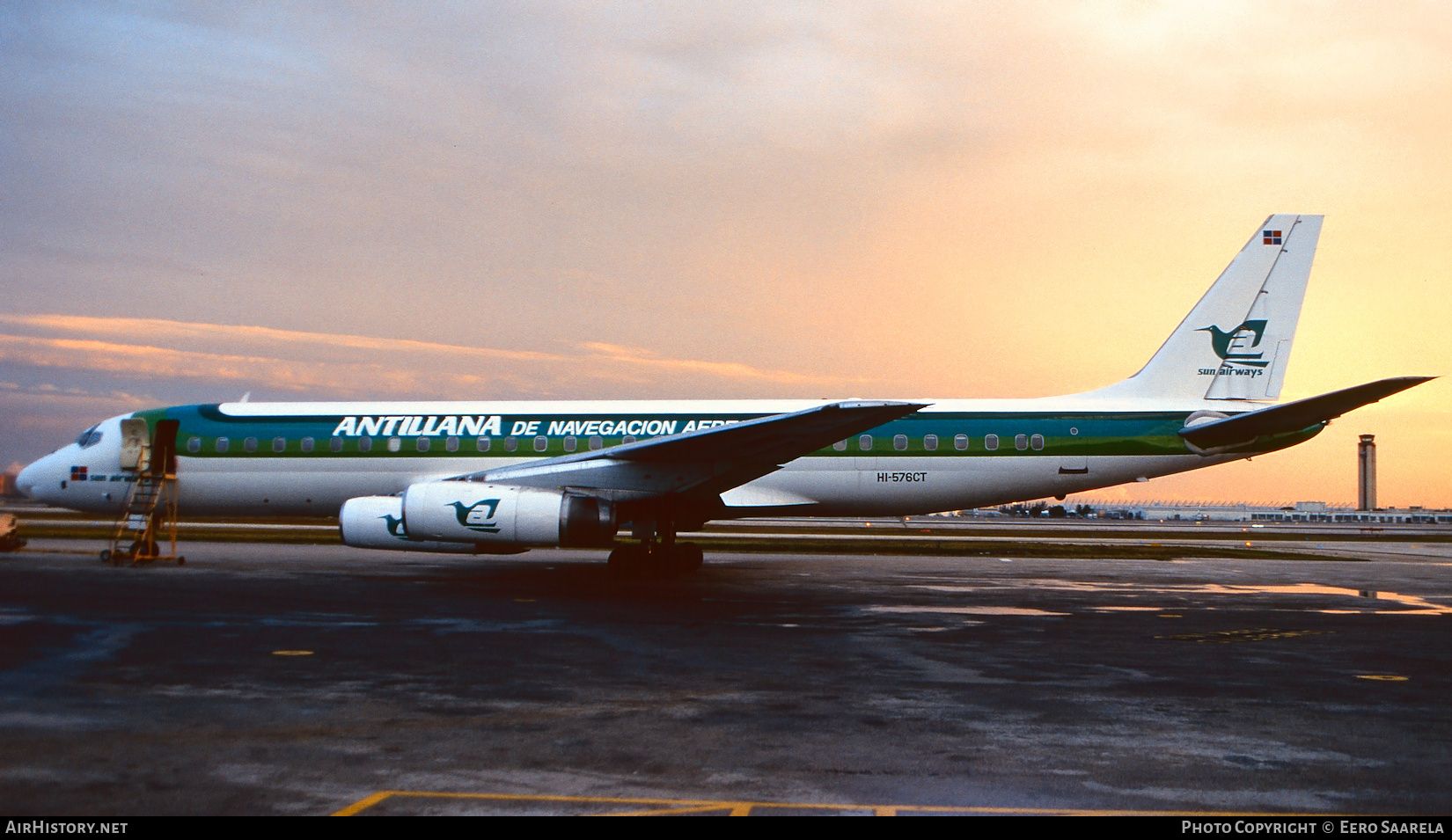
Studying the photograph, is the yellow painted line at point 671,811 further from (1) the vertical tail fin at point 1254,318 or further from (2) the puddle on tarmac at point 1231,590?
(1) the vertical tail fin at point 1254,318

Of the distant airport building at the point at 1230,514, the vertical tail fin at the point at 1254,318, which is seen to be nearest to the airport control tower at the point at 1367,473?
the distant airport building at the point at 1230,514

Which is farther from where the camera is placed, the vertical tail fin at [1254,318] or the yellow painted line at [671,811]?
the vertical tail fin at [1254,318]

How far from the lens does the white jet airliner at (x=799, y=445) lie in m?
21.1

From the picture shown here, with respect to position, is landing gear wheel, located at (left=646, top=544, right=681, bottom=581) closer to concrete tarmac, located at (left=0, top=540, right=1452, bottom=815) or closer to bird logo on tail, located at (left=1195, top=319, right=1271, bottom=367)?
concrete tarmac, located at (left=0, top=540, right=1452, bottom=815)

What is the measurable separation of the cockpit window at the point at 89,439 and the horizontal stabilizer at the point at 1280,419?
989 inches

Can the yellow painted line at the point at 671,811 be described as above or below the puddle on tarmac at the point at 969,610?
above

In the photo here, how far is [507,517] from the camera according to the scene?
54.6 feet

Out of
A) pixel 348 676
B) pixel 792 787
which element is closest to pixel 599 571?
pixel 348 676

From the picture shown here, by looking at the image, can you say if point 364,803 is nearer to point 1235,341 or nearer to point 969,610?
point 969,610

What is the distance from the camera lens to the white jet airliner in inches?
830

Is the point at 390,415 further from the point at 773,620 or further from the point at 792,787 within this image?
the point at 792,787

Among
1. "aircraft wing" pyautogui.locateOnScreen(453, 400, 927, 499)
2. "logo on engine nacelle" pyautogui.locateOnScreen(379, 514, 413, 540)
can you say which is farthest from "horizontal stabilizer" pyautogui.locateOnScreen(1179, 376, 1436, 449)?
"logo on engine nacelle" pyautogui.locateOnScreen(379, 514, 413, 540)

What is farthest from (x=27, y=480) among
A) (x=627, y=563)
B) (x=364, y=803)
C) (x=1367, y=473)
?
(x=1367, y=473)

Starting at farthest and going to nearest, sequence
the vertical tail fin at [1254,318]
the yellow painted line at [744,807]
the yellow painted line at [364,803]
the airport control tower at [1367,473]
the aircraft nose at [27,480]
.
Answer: the airport control tower at [1367,473] < the aircraft nose at [27,480] < the vertical tail fin at [1254,318] < the yellow painted line at [744,807] < the yellow painted line at [364,803]
